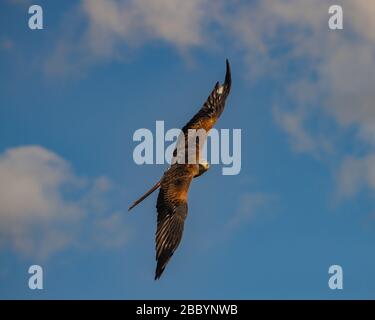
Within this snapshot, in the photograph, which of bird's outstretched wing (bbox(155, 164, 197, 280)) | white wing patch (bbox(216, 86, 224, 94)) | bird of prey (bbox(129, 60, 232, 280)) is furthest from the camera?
white wing patch (bbox(216, 86, 224, 94))

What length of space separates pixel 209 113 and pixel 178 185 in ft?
15.2

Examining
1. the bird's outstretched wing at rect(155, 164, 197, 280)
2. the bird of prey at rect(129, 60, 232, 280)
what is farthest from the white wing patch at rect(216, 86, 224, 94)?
the bird's outstretched wing at rect(155, 164, 197, 280)

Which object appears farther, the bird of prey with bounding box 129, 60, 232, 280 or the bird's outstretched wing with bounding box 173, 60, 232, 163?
the bird's outstretched wing with bounding box 173, 60, 232, 163

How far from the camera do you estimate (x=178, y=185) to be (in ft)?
86.0

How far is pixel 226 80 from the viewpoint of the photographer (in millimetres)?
30922

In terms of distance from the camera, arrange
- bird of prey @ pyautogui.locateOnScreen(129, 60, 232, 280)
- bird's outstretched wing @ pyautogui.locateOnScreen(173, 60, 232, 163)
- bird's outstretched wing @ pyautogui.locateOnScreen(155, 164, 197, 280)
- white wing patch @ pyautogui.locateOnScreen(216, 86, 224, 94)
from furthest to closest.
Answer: white wing patch @ pyautogui.locateOnScreen(216, 86, 224, 94), bird's outstretched wing @ pyautogui.locateOnScreen(173, 60, 232, 163), bird of prey @ pyautogui.locateOnScreen(129, 60, 232, 280), bird's outstretched wing @ pyautogui.locateOnScreen(155, 164, 197, 280)

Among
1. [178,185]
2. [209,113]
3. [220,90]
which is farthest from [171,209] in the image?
[220,90]

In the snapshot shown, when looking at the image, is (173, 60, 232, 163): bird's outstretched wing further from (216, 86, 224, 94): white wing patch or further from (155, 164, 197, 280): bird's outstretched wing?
(155, 164, 197, 280): bird's outstretched wing

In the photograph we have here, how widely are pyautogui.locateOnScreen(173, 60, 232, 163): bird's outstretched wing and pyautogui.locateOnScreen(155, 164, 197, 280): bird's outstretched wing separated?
1274mm

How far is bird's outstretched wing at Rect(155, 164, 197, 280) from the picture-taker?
2362cm

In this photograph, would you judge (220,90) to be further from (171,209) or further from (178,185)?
(171,209)
